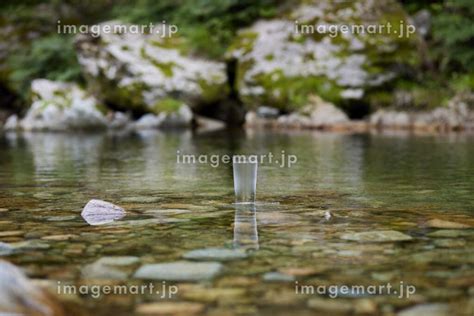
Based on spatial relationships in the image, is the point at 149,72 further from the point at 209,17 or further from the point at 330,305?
the point at 330,305

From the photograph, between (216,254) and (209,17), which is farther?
(209,17)

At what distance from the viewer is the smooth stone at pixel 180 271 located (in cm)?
219

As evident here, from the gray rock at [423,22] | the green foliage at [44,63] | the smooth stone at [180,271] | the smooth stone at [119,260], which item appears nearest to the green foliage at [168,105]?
the green foliage at [44,63]

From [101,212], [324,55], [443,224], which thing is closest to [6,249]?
[101,212]

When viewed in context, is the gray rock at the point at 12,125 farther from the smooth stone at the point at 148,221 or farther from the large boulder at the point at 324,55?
the smooth stone at the point at 148,221

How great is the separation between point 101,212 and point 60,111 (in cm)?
1686

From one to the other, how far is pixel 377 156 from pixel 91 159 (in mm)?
3919

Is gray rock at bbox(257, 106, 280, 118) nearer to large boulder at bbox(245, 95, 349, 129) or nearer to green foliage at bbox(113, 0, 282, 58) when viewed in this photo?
large boulder at bbox(245, 95, 349, 129)

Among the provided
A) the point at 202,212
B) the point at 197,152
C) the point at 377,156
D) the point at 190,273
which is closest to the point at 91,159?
the point at 197,152

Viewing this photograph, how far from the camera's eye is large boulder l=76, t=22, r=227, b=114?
19688 mm

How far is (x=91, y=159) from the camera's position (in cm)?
830

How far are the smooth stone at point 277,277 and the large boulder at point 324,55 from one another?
15.2 metres

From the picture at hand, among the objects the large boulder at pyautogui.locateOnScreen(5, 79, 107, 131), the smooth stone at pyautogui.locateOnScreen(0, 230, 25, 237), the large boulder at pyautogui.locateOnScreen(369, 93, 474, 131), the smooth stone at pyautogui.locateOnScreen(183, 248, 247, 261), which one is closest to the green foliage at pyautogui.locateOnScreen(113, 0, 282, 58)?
the large boulder at pyautogui.locateOnScreen(5, 79, 107, 131)

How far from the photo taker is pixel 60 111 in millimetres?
19578
